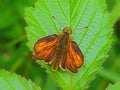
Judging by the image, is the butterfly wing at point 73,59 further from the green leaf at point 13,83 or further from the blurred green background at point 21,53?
the blurred green background at point 21,53

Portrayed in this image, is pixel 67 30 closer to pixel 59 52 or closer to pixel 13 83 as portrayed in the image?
pixel 59 52

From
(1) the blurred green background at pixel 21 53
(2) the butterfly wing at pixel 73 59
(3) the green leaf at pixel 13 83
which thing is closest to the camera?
(3) the green leaf at pixel 13 83

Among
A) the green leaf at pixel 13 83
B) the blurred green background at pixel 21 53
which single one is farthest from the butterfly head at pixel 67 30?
the blurred green background at pixel 21 53

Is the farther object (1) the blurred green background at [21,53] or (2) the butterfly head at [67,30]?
(1) the blurred green background at [21,53]

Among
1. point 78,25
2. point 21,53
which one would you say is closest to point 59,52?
point 78,25

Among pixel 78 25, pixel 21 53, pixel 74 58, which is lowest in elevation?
pixel 21 53

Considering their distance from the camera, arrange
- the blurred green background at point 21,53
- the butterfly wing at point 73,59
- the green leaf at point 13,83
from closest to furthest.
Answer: the green leaf at point 13,83 → the butterfly wing at point 73,59 → the blurred green background at point 21,53

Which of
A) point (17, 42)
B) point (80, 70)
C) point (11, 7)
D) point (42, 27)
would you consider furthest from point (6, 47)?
point (80, 70)
